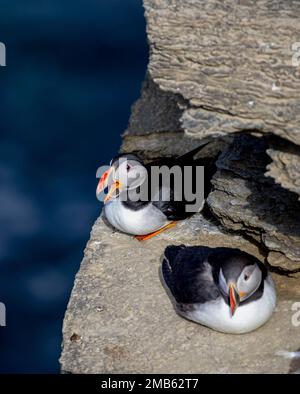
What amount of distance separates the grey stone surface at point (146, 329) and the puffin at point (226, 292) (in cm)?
14

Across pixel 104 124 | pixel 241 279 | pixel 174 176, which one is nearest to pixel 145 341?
pixel 241 279

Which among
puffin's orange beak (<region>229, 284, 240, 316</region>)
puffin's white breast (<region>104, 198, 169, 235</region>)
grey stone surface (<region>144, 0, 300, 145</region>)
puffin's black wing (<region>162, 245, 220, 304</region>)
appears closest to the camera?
grey stone surface (<region>144, 0, 300, 145</region>)

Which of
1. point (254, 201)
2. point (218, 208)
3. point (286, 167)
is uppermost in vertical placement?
point (286, 167)

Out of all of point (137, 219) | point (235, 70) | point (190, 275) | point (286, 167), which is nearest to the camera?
point (235, 70)

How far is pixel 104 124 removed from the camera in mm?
11562

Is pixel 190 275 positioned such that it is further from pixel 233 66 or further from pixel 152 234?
pixel 233 66

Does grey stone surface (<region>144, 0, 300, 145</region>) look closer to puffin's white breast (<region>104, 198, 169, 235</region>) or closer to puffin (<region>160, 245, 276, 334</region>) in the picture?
puffin (<region>160, 245, 276, 334</region>)

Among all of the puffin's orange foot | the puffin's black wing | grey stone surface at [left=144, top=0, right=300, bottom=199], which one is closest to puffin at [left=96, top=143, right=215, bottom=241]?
the puffin's orange foot

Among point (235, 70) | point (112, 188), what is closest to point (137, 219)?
point (112, 188)

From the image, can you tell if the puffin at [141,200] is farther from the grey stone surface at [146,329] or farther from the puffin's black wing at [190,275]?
the puffin's black wing at [190,275]

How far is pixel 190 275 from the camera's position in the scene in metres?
6.56

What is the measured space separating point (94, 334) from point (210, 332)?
0.82 m

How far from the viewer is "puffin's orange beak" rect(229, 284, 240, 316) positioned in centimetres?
622

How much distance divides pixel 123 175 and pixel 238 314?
73.0 inches
